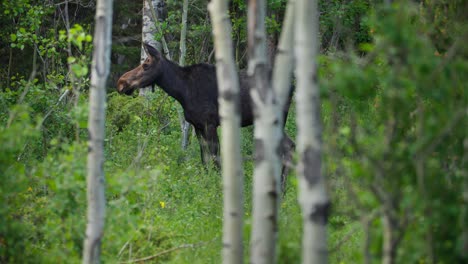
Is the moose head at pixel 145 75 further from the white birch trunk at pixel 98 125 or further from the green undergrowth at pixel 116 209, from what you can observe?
the white birch trunk at pixel 98 125

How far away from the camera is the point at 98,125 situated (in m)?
6.07

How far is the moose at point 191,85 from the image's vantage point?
13.4 metres

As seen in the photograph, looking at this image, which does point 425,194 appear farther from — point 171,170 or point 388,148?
point 171,170

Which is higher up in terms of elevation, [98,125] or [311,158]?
[98,125]

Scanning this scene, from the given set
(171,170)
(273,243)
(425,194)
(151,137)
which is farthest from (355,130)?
(151,137)

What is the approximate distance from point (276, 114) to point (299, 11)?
0.83m

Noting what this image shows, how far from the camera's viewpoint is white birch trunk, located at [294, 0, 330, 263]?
4.80 m

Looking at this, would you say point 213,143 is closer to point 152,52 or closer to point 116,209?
point 152,52

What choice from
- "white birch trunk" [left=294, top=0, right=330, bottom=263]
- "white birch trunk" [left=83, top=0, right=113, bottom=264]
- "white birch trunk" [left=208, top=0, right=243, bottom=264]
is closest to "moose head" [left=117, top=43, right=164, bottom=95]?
"white birch trunk" [left=83, top=0, right=113, bottom=264]

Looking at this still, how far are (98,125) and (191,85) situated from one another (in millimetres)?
7649

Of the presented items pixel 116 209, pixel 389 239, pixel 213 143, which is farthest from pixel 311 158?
pixel 213 143

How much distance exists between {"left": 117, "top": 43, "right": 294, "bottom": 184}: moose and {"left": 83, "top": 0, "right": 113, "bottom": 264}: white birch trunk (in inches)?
284

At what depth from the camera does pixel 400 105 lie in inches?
187

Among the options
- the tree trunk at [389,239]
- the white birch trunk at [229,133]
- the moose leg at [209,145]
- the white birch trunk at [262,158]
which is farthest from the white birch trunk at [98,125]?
the moose leg at [209,145]
